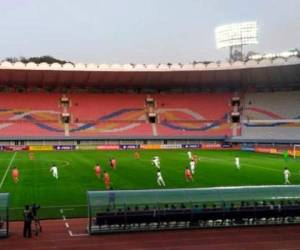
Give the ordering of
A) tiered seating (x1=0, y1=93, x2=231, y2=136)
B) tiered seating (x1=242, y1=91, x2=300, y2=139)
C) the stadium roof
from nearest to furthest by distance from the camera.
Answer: the stadium roof
tiered seating (x1=242, y1=91, x2=300, y2=139)
tiered seating (x1=0, y1=93, x2=231, y2=136)

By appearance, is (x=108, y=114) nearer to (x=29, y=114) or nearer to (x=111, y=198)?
(x=29, y=114)

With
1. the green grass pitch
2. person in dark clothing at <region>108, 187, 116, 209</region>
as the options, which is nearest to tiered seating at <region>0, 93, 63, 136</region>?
the green grass pitch

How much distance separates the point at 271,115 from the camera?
69.5m

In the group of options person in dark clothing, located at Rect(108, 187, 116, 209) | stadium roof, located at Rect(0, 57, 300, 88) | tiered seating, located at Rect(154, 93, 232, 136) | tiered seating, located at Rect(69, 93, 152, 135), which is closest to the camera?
person in dark clothing, located at Rect(108, 187, 116, 209)

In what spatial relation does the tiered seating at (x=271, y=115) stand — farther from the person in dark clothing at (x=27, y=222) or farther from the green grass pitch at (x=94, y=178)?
the person in dark clothing at (x=27, y=222)

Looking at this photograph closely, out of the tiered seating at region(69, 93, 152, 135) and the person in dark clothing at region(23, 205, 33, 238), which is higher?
the tiered seating at region(69, 93, 152, 135)

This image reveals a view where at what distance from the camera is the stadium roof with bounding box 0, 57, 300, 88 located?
6341 cm

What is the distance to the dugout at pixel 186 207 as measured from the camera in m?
18.0

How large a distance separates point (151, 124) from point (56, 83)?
14.8 m

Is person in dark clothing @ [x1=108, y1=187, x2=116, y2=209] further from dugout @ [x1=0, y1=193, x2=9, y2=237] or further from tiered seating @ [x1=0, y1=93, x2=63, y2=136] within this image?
tiered seating @ [x1=0, y1=93, x2=63, y2=136]

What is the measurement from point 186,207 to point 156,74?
164ft

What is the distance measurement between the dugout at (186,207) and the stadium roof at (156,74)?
140 feet

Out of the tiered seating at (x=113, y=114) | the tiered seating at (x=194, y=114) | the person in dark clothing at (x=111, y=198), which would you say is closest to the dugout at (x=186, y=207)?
the person in dark clothing at (x=111, y=198)

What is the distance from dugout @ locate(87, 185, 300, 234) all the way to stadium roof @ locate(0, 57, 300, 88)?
42.7 metres
